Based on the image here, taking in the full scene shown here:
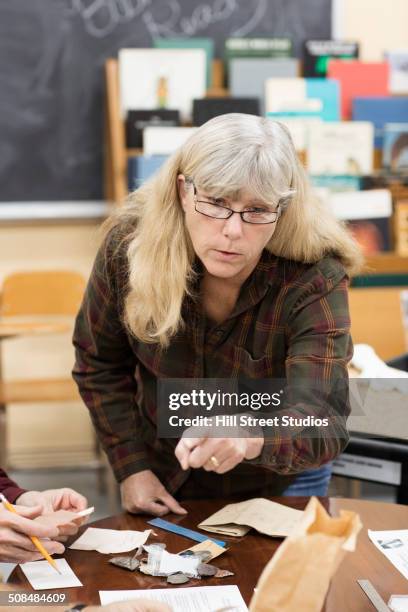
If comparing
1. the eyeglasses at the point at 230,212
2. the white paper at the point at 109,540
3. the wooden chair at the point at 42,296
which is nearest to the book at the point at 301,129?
the wooden chair at the point at 42,296

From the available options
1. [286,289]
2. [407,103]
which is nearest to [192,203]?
[286,289]

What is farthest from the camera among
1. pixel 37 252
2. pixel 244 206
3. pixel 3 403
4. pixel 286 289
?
pixel 37 252

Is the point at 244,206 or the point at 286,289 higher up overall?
the point at 244,206

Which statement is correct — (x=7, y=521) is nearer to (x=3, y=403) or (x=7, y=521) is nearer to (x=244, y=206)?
(x=244, y=206)

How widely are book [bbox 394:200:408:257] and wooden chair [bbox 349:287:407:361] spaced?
0.27 metres

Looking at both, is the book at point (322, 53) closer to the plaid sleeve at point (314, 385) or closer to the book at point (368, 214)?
the book at point (368, 214)

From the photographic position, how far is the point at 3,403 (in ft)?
11.7

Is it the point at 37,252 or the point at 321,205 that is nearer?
the point at 321,205

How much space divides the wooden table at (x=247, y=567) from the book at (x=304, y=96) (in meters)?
2.25

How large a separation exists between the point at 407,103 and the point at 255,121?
2.31 m

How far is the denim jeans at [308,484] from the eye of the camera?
1.96 metres

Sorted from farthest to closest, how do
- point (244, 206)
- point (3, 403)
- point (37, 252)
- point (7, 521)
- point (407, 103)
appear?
point (37, 252)
point (407, 103)
point (3, 403)
point (244, 206)
point (7, 521)

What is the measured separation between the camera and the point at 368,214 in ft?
12.0

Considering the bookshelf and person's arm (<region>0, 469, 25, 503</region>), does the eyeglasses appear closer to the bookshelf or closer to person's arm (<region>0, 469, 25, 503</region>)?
person's arm (<region>0, 469, 25, 503</region>)
